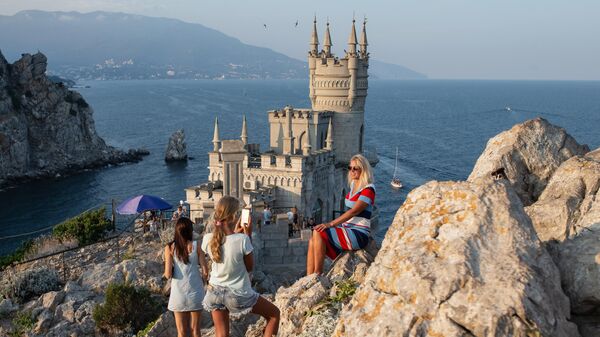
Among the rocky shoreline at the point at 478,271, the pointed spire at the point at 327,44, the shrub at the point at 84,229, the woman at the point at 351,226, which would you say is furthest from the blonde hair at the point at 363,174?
the pointed spire at the point at 327,44

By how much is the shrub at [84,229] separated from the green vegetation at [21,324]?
10.1 metres

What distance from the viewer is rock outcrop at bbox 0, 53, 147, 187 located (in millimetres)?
71125

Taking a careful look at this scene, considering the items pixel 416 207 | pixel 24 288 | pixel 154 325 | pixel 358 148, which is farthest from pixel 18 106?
pixel 416 207

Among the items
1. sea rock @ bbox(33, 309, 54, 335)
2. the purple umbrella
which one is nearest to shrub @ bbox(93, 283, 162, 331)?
sea rock @ bbox(33, 309, 54, 335)

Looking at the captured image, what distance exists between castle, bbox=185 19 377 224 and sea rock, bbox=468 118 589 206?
17784 mm

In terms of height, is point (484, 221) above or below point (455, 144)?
above

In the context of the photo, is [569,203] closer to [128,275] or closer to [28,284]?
[128,275]

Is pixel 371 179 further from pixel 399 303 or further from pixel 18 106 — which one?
pixel 18 106

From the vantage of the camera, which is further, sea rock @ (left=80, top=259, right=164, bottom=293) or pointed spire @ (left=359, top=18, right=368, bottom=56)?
pointed spire @ (left=359, top=18, right=368, bottom=56)

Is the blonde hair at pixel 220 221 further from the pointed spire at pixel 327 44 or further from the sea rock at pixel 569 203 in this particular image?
the pointed spire at pixel 327 44

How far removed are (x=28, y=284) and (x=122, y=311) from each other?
3.96 metres

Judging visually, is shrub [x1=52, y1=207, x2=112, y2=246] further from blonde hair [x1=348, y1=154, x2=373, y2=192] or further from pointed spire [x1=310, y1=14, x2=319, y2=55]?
pointed spire [x1=310, y1=14, x2=319, y2=55]

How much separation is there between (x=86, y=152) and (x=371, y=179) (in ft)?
257

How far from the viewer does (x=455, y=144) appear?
8825 cm
